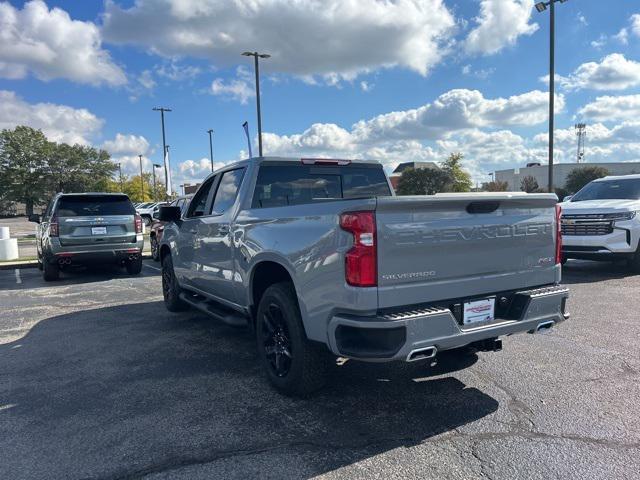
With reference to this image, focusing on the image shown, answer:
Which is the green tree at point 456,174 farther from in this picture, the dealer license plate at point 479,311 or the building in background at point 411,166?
the dealer license plate at point 479,311

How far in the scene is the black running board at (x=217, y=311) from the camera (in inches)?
186

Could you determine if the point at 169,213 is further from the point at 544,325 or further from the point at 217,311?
the point at 544,325

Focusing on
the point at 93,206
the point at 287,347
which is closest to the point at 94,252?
the point at 93,206

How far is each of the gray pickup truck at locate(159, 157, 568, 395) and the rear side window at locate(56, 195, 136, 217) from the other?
6.47 meters

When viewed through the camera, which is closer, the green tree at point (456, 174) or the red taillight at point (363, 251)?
the red taillight at point (363, 251)

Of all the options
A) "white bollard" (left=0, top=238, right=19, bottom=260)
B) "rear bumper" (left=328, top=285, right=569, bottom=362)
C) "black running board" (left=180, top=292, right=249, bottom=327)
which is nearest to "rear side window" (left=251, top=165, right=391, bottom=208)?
"black running board" (left=180, top=292, right=249, bottom=327)

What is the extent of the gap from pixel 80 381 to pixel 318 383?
225 centimetres

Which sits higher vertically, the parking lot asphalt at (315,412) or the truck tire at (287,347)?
the truck tire at (287,347)

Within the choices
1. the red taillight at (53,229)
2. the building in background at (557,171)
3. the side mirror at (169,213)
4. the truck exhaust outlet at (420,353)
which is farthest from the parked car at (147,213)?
the building in background at (557,171)

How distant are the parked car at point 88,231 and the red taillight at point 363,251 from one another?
8.39 m

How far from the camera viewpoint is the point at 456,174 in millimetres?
63250

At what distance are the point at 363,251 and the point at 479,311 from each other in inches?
41.6

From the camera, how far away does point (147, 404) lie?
388 centimetres

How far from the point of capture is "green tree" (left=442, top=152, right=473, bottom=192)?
62125 mm
